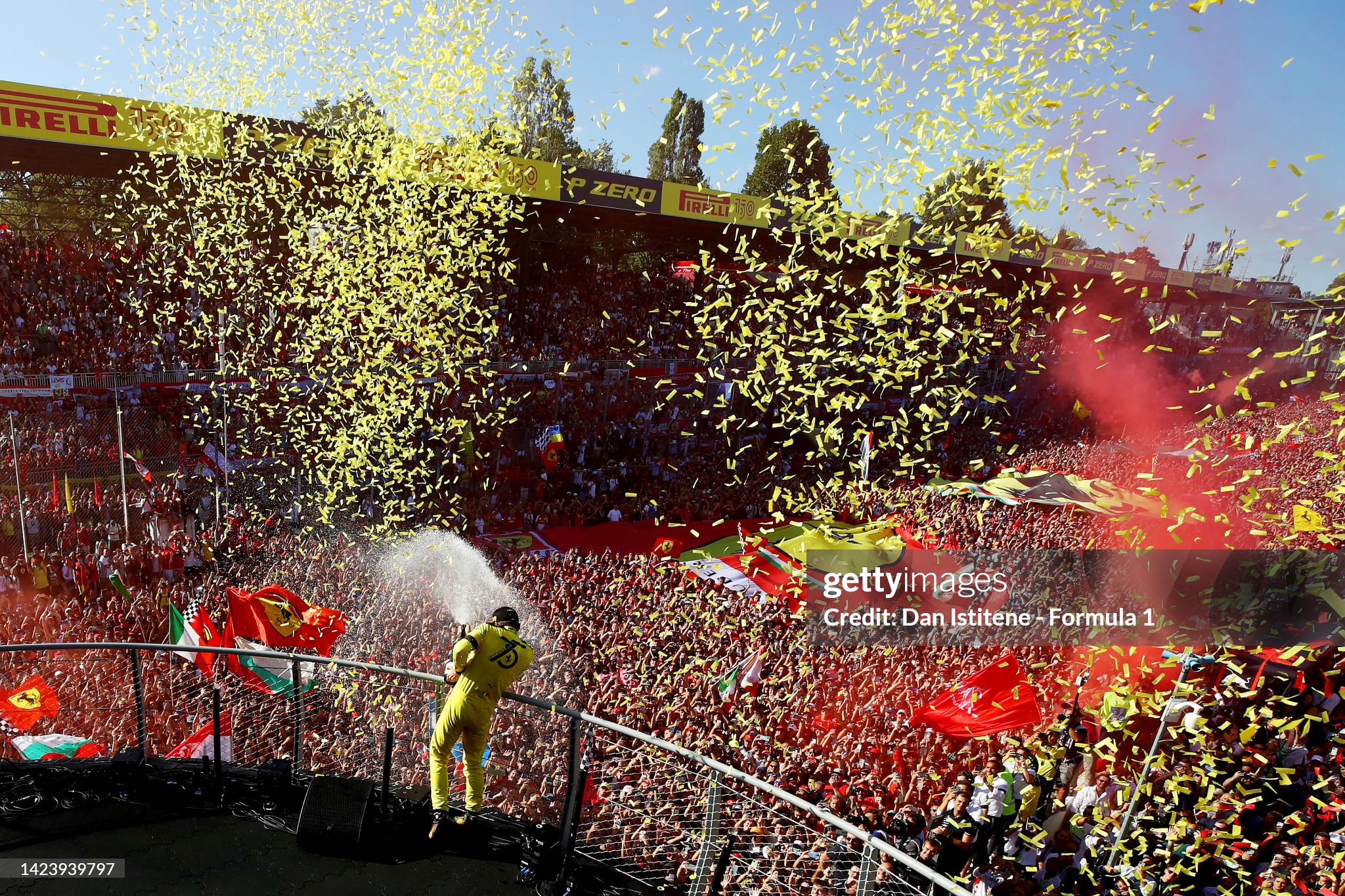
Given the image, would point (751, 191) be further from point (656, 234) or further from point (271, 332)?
point (271, 332)

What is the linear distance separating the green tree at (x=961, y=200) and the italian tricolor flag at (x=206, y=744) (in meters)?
6.07

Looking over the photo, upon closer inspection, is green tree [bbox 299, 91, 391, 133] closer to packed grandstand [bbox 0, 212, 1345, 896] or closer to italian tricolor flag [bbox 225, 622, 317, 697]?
packed grandstand [bbox 0, 212, 1345, 896]

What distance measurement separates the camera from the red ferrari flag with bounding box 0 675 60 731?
5.58 m

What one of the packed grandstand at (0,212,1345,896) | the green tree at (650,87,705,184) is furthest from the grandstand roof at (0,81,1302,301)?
the green tree at (650,87,705,184)

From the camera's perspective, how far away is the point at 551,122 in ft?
70.0

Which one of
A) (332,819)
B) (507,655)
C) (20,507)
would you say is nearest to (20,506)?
(20,507)

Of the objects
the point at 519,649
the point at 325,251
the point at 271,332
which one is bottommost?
the point at 519,649

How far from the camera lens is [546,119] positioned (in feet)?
69.2

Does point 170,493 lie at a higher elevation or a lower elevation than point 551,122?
lower

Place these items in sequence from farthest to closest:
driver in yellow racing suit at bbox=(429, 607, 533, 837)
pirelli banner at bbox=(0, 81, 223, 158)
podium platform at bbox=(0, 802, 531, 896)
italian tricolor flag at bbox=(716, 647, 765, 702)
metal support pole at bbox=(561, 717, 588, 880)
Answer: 1. pirelli banner at bbox=(0, 81, 223, 158)
2. italian tricolor flag at bbox=(716, 647, 765, 702)
3. driver in yellow racing suit at bbox=(429, 607, 533, 837)
4. metal support pole at bbox=(561, 717, 588, 880)
5. podium platform at bbox=(0, 802, 531, 896)

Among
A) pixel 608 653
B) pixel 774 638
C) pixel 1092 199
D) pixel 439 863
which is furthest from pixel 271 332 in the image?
pixel 1092 199

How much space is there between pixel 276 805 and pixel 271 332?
38.1 feet

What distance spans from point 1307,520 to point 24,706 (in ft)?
33.1

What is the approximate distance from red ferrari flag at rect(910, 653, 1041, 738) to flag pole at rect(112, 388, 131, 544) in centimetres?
955
